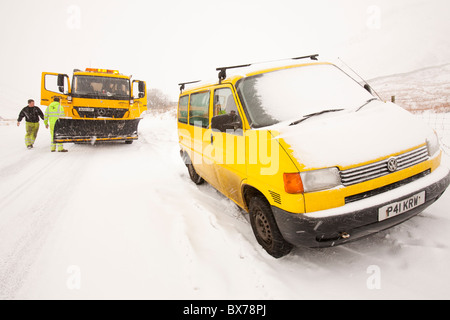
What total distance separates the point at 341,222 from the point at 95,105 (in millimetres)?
9818

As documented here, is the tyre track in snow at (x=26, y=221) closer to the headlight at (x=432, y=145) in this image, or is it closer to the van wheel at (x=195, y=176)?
the van wheel at (x=195, y=176)

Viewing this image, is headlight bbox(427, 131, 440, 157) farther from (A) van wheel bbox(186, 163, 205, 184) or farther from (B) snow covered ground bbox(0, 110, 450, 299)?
(A) van wheel bbox(186, 163, 205, 184)

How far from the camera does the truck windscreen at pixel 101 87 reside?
9734 millimetres

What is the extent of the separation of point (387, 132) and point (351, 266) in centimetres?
137

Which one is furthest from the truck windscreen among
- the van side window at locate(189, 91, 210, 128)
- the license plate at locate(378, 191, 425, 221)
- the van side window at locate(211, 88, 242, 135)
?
the license plate at locate(378, 191, 425, 221)

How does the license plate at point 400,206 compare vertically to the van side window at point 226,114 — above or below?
below

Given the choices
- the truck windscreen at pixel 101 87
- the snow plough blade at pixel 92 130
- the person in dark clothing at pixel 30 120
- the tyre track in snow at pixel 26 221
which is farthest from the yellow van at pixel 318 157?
the person in dark clothing at pixel 30 120

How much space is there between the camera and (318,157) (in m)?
2.27

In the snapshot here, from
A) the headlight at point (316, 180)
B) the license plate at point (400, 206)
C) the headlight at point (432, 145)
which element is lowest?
the license plate at point (400, 206)

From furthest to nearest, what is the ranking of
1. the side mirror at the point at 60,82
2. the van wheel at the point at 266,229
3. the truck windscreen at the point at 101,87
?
the truck windscreen at the point at 101,87 → the side mirror at the point at 60,82 → the van wheel at the point at 266,229

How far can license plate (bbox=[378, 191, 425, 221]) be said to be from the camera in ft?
7.49

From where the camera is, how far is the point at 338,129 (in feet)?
8.21
